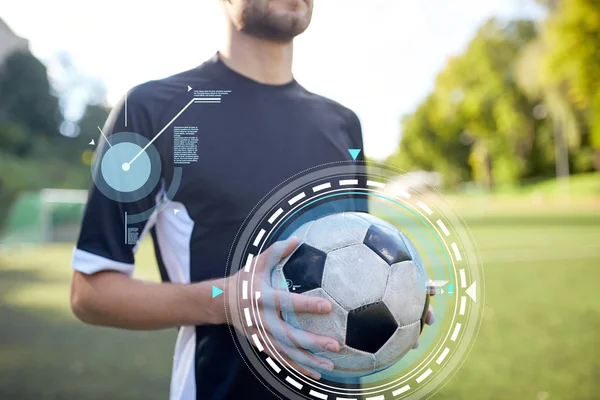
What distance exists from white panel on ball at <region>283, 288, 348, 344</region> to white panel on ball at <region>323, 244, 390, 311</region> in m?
0.01

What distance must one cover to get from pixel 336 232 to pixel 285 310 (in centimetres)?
19

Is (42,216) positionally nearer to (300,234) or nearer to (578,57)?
(300,234)

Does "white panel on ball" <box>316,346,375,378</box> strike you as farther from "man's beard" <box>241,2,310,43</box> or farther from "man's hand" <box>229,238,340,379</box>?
"man's beard" <box>241,2,310,43</box>

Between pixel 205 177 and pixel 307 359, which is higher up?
pixel 205 177

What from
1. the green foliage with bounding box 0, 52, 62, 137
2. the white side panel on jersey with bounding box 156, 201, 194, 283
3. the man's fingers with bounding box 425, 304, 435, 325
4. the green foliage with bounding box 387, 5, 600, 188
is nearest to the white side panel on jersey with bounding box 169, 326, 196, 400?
the white side panel on jersey with bounding box 156, 201, 194, 283

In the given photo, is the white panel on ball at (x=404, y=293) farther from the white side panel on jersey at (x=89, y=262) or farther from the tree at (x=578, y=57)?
the tree at (x=578, y=57)

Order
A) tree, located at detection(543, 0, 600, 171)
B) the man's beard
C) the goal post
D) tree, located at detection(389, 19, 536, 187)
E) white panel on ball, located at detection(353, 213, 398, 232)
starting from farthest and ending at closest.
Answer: the goal post
tree, located at detection(543, 0, 600, 171)
tree, located at detection(389, 19, 536, 187)
the man's beard
white panel on ball, located at detection(353, 213, 398, 232)

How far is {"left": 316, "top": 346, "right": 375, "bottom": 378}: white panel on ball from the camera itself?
1.06 meters

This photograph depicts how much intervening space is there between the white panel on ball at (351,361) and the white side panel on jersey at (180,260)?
1.03 feet

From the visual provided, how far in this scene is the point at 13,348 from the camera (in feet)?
5.95

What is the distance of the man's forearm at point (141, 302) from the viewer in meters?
1.09

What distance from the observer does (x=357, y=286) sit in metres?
1.04

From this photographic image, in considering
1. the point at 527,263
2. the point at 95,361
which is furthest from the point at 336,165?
the point at 527,263
